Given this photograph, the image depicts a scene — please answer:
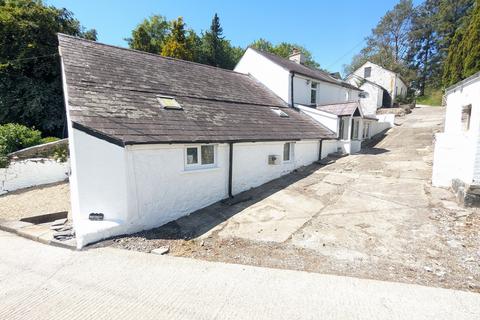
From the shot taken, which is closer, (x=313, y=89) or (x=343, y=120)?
(x=343, y=120)

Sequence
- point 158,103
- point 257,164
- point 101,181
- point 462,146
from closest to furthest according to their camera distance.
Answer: point 101,181, point 462,146, point 158,103, point 257,164

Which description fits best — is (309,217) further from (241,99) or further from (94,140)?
(241,99)

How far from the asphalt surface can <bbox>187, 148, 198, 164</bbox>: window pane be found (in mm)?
3829

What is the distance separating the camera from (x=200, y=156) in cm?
872

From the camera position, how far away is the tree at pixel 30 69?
60.4 ft

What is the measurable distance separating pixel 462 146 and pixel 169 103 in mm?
10761

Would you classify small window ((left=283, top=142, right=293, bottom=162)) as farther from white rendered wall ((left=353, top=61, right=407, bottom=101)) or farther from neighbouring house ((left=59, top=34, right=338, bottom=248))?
white rendered wall ((left=353, top=61, right=407, bottom=101))

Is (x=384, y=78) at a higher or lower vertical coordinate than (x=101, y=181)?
higher

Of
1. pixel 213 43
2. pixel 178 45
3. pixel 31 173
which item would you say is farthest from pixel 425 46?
A: pixel 31 173

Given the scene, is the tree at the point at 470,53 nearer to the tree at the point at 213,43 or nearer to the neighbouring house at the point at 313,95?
the neighbouring house at the point at 313,95

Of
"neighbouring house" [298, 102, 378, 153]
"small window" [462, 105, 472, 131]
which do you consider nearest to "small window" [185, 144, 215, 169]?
"small window" [462, 105, 472, 131]

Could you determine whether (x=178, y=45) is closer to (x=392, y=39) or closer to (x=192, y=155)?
(x=192, y=155)

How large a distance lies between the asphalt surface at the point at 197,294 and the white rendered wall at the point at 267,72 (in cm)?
1506

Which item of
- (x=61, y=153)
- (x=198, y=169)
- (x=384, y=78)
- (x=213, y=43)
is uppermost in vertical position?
(x=213, y=43)
